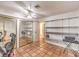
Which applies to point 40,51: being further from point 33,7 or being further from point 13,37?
point 33,7

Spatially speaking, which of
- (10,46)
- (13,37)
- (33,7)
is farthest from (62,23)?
(10,46)

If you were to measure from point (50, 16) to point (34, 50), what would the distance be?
66 cm

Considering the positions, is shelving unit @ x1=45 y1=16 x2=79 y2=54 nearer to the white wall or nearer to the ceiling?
the white wall

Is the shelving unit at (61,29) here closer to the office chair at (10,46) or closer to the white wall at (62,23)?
the white wall at (62,23)

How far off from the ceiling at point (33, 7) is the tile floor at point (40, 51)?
0.57 m

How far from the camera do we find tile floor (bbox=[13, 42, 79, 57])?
1498 millimetres

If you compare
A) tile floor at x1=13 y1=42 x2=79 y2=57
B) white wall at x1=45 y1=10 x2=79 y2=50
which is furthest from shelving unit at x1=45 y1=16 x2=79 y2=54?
tile floor at x1=13 y1=42 x2=79 y2=57

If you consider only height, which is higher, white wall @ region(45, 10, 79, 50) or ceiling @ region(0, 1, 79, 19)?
ceiling @ region(0, 1, 79, 19)

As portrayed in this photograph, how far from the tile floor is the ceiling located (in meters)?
0.57

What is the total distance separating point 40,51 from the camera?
59.7 inches

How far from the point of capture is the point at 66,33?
1476 mm

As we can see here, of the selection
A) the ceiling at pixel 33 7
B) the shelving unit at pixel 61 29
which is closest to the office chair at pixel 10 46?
the ceiling at pixel 33 7

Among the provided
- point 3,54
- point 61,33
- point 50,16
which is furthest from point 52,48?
point 3,54

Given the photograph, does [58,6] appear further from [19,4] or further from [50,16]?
[19,4]
